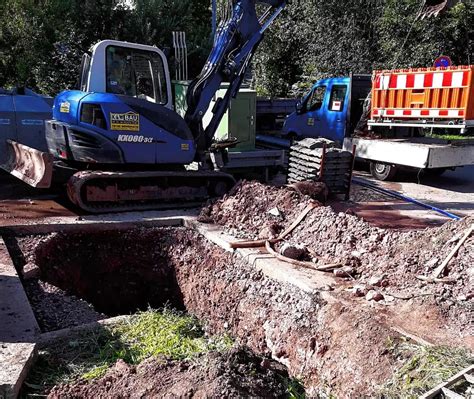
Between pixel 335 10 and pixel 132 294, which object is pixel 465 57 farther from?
pixel 132 294

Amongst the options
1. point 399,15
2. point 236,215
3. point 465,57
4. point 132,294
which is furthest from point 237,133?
point 465,57

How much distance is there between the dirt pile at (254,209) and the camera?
7531 millimetres

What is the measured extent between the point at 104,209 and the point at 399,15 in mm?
13961

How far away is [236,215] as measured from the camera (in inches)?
316

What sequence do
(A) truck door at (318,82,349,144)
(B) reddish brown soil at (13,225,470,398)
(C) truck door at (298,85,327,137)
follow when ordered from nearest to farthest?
1. (B) reddish brown soil at (13,225,470,398)
2. (A) truck door at (318,82,349,144)
3. (C) truck door at (298,85,327,137)

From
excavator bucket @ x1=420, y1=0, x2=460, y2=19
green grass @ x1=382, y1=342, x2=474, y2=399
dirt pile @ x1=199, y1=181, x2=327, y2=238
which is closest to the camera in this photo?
green grass @ x1=382, y1=342, x2=474, y2=399

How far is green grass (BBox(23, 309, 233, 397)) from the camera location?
13.7ft

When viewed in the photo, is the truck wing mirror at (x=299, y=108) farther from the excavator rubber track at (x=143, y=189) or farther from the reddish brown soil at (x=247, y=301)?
the reddish brown soil at (x=247, y=301)

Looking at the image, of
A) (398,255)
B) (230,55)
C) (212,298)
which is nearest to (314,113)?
(230,55)

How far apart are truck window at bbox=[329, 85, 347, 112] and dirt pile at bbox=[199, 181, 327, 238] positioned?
5.31 m

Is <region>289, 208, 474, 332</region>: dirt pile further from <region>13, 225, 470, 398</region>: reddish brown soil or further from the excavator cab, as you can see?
the excavator cab

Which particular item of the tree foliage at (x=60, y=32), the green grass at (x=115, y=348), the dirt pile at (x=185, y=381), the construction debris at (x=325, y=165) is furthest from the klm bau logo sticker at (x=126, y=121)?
the tree foliage at (x=60, y=32)

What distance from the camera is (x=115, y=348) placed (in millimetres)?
4609

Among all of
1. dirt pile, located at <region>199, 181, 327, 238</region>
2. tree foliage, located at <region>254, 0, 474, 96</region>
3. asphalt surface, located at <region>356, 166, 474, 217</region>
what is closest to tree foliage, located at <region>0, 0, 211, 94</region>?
tree foliage, located at <region>254, 0, 474, 96</region>
